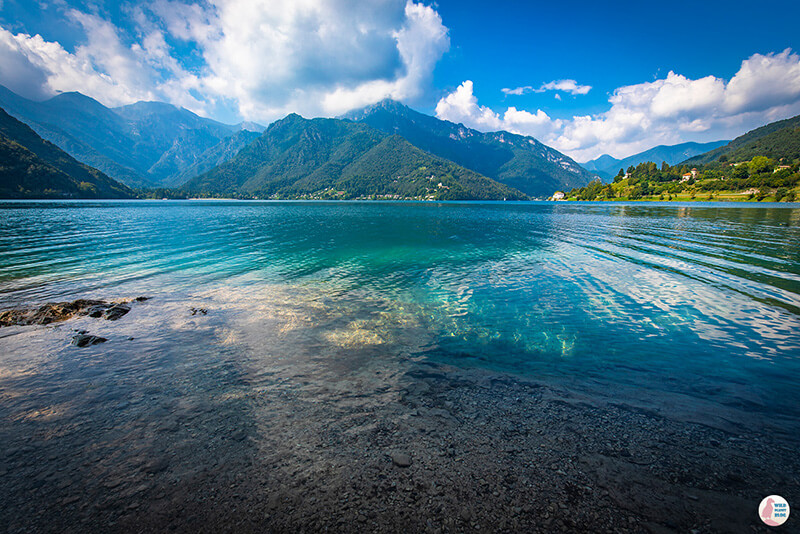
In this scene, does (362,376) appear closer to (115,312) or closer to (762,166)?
(115,312)

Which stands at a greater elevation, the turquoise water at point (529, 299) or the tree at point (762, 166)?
the tree at point (762, 166)

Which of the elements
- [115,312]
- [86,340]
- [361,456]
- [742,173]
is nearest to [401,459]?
[361,456]

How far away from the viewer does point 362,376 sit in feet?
34.4

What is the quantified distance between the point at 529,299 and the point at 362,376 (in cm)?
1273

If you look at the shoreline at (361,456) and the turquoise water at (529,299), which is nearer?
the shoreline at (361,456)

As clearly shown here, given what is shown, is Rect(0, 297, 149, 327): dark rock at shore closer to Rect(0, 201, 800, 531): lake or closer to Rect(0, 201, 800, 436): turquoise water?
Rect(0, 201, 800, 531): lake

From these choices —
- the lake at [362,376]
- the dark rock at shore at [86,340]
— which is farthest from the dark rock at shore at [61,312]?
the dark rock at shore at [86,340]

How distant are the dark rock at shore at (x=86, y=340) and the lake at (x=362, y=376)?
0.46m

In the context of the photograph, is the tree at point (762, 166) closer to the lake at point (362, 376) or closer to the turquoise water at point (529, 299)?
the turquoise water at point (529, 299)

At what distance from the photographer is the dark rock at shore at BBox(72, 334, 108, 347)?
12.7 meters

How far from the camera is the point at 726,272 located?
23688 millimetres

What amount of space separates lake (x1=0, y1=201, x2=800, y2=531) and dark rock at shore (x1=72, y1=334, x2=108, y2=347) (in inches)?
18.1

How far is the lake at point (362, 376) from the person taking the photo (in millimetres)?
6402

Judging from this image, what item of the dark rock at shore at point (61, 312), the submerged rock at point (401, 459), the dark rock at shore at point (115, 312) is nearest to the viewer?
the submerged rock at point (401, 459)
